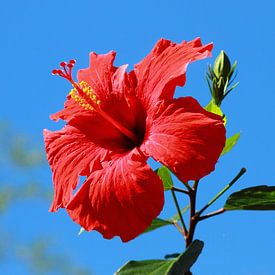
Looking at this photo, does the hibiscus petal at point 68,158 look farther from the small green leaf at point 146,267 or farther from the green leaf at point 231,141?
the green leaf at point 231,141

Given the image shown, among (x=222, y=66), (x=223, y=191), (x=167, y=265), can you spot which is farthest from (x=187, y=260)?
(x=222, y=66)

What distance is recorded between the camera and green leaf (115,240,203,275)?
1.26 metres

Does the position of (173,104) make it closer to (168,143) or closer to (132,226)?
(168,143)

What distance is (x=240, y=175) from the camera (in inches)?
54.7

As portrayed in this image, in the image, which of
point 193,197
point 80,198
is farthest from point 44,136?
point 193,197

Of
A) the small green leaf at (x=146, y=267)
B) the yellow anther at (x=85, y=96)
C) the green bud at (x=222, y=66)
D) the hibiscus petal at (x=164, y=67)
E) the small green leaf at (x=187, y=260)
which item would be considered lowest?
the small green leaf at (x=187, y=260)

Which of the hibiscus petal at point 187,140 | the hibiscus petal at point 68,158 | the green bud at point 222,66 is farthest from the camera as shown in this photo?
the green bud at point 222,66

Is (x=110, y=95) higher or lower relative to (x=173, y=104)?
higher

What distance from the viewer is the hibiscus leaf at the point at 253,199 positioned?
1372 millimetres

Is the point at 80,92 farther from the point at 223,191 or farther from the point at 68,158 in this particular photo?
the point at 223,191

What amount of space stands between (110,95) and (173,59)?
0.62ft

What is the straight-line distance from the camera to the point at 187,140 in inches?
46.9

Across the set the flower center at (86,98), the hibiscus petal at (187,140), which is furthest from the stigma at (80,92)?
the hibiscus petal at (187,140)

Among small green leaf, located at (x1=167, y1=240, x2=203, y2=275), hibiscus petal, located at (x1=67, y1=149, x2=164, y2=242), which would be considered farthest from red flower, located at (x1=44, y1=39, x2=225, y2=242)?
small green leaf, located at (x1=167, y1=240, x2=203, y2=275)
